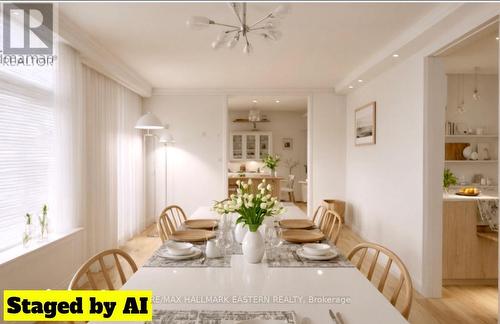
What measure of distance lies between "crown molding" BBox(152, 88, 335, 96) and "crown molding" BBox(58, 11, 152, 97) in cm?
74

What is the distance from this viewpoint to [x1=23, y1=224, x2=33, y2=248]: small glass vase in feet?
9.21

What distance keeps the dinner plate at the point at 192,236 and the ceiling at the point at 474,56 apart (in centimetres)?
262

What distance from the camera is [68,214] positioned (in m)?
3.42

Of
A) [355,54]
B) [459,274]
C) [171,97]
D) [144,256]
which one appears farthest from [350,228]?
[171,97]

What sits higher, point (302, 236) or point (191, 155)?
point (191, 155)

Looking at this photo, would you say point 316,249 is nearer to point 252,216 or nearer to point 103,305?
point 252,216

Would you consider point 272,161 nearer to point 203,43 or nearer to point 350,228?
point 350,228

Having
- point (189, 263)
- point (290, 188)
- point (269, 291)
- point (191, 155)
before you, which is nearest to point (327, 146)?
point (191, 155)

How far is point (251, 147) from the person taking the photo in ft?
32.8

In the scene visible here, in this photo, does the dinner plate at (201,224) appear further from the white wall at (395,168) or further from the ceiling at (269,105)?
the ceiling at (269,105)

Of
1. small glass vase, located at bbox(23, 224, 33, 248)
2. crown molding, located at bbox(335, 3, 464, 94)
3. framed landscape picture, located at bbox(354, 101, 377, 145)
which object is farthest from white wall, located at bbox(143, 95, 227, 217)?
small glass vase, located at bbox(23, 224, 33, 248)

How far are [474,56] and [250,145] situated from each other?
6.63 meters

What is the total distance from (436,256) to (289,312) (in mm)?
2599

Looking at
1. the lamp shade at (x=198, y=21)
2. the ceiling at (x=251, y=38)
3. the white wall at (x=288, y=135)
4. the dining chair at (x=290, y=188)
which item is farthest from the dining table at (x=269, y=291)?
the white wall at (x=288, y=135)
